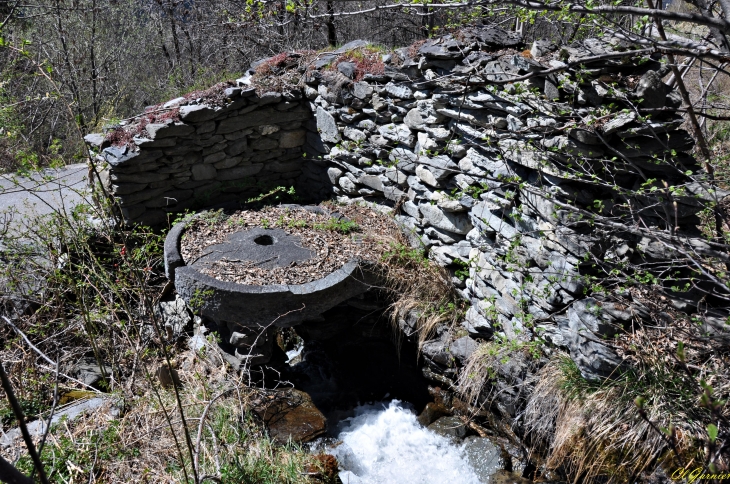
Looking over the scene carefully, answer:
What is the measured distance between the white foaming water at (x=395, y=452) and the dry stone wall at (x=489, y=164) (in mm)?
487

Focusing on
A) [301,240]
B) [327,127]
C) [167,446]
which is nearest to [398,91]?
[327,127]

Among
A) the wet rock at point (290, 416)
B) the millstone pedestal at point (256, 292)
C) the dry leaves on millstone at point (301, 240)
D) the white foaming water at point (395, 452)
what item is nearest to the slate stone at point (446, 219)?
the dry leaves on millstone at point (301, 240)

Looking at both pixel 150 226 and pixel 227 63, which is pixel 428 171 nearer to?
pixel 150 226

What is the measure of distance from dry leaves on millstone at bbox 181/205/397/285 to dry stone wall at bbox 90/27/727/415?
287 mm

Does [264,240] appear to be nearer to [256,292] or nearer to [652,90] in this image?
[256,292]

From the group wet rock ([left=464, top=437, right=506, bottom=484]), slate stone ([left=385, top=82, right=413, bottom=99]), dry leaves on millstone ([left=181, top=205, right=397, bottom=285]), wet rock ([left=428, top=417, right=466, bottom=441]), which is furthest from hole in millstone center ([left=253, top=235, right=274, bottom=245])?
wet rock ([left=464, top=437, right=506, bottom=484])

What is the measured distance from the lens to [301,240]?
4.82 m

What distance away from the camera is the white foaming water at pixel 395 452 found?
12.5ft

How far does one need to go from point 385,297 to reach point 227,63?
5544 millimetres

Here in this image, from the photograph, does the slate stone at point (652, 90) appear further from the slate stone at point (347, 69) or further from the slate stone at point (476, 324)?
the slate stone at point (347, 69)

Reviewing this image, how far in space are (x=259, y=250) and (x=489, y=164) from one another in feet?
6.60

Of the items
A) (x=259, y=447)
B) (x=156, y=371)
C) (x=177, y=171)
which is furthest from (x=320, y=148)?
(x=259, y=447)

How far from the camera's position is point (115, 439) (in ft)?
11.4
